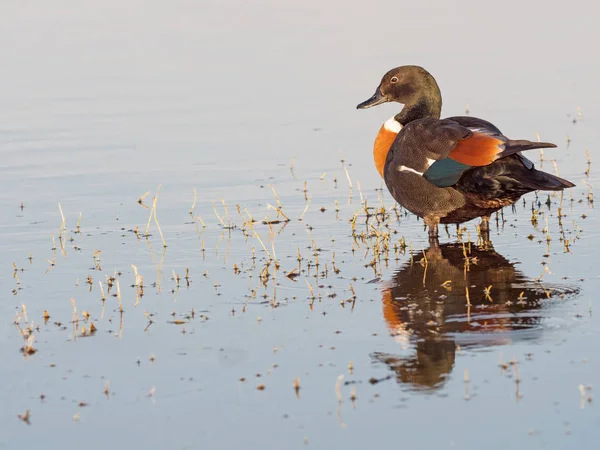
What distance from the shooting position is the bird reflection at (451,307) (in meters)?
6.59

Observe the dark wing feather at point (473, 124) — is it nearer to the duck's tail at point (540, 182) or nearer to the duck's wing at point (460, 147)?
the duck's wing at point (460, 147)

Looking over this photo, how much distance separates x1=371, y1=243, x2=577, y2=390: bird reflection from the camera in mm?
6586

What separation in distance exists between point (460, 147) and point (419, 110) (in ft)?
6.08

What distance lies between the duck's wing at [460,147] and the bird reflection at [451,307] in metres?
0.66

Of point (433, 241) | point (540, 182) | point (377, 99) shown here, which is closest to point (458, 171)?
point (540, 182)

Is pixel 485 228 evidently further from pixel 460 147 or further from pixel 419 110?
pixel 419 110

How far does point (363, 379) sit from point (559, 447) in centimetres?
134

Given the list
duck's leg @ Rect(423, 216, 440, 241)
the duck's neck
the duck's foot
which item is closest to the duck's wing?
duck's leg @ Rect(423, 216, 440, 241)

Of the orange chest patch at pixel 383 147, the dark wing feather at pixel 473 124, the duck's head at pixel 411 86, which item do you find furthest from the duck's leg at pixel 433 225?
the duck's head at pixel 411 86

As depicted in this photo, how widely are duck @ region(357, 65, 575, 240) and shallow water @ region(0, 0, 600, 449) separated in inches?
15.9

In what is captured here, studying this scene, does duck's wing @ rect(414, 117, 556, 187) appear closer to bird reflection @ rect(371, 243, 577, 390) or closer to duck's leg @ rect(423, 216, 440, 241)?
duck's leg @ rect(423, 216, 440, 241)

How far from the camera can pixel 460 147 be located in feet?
30.2

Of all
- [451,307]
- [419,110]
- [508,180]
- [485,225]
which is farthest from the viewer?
[419,110]

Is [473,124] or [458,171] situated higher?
[473,124]
